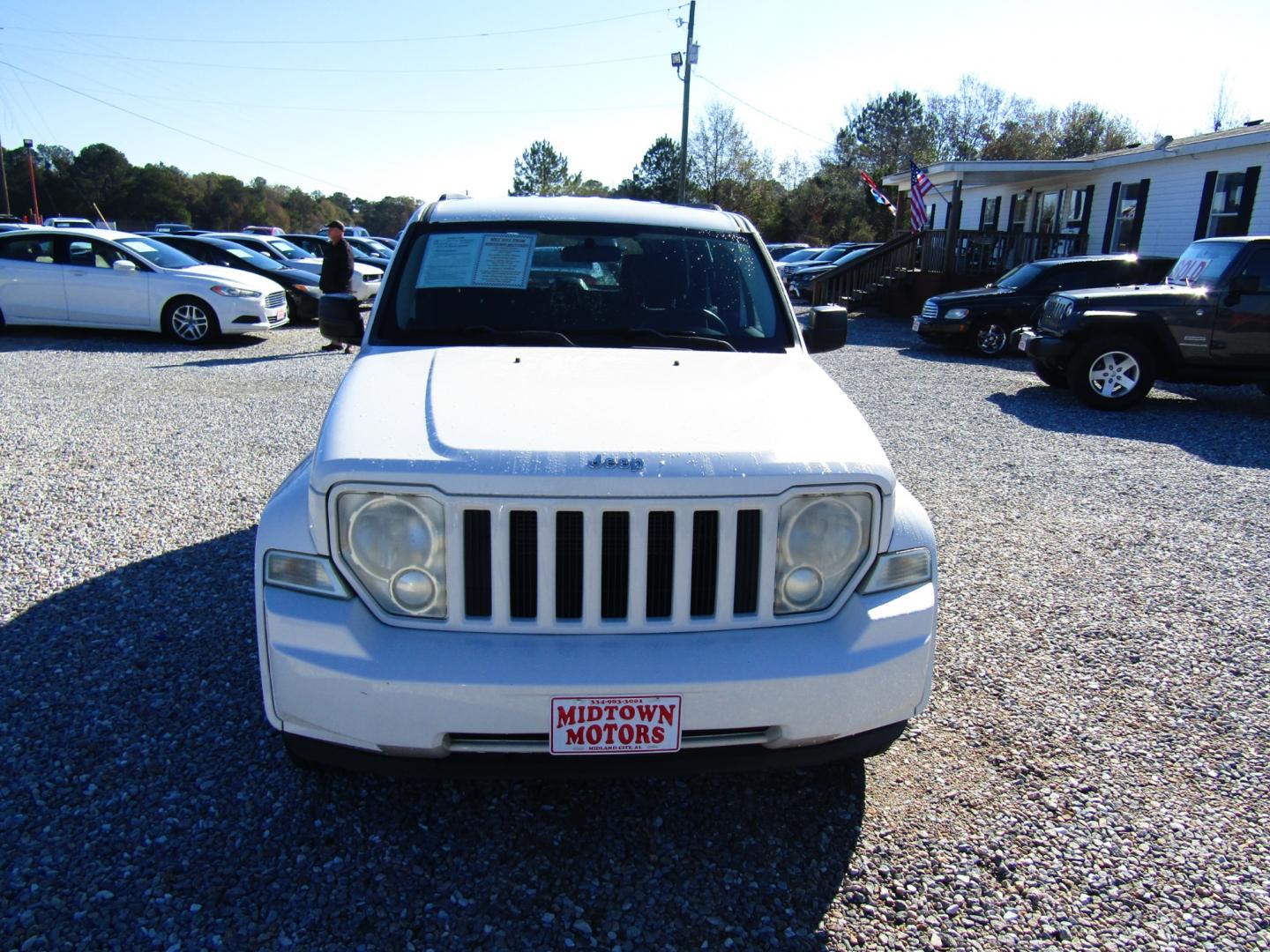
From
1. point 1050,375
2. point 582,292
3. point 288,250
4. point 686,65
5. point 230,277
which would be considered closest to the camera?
point 582,292

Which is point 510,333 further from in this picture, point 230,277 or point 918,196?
point 918,196

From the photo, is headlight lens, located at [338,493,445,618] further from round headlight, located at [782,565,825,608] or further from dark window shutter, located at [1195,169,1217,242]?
dark window shutter, located at [1195,169,1217,242]

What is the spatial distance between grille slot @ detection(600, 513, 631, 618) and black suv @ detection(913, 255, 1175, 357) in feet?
43.7

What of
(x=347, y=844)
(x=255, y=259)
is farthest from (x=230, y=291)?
(x=347, y=844)

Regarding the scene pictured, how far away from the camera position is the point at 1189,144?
53.9 feet

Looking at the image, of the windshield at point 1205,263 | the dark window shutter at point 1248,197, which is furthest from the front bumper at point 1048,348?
the dark window shutter at point 1248,197

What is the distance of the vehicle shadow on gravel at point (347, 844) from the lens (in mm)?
2234

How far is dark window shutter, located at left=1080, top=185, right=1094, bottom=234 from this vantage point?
827 inches

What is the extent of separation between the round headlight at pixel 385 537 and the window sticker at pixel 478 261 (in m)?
1.54

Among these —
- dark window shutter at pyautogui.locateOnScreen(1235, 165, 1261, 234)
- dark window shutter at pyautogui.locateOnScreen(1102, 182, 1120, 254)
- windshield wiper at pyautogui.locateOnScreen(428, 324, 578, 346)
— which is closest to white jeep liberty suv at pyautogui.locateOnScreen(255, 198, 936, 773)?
windshield wiper at pyautogui.locateOnScreen(428, 324, 578, 346)

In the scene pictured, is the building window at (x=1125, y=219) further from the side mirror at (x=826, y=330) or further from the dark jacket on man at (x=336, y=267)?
the side mirror at (x=826, y=330)

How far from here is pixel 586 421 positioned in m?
2.46

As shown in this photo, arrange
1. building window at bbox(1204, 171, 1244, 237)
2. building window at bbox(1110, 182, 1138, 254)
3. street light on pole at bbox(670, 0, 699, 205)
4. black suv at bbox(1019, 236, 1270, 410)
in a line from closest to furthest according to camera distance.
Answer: black suv at bbox(1019, 236, 1270, 410), building window at bbox(1204, 171, 1244, 237), building window at bbox(1110, 182, 1138, 254), street light on pole at bbox(670, 0, 699, 205)

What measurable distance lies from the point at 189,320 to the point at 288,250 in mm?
5851
